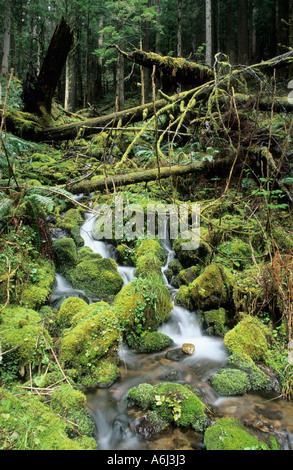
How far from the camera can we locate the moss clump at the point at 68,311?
4.28 meters

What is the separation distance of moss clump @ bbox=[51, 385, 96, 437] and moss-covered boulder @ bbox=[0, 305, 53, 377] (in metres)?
0.50

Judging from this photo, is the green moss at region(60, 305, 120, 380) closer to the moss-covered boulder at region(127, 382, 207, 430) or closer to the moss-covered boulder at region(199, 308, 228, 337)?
the moss-covered boulder at region(127, 382, 207, 430)

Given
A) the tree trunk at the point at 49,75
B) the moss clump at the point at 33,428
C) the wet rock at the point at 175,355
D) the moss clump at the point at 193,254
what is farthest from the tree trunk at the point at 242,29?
the moss clump at the point at 33,428

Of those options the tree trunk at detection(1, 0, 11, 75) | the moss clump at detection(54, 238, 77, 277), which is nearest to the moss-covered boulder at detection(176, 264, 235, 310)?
the moss clump at detection(54, 238, 77, 277)

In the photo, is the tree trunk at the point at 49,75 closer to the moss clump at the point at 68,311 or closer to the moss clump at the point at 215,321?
the moss clump at the point at 68,311

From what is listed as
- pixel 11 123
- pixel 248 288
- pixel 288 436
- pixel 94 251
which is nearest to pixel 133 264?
pixel 94 251

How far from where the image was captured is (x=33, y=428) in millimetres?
2367

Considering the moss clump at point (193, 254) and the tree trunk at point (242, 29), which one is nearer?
the moss clump at point (193, 254)

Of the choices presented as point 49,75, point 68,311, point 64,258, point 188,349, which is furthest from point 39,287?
point 49,75

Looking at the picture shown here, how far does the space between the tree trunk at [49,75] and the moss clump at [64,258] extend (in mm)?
5953

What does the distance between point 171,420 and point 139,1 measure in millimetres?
19577

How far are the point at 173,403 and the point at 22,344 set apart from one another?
186 centimetres

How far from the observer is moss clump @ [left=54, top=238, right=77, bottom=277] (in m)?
5.60

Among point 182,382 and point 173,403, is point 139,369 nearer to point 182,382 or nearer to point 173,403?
point 182,382
